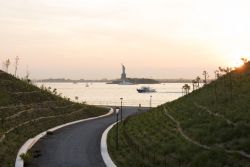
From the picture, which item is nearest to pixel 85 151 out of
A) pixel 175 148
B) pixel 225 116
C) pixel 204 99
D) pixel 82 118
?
pixel 175 148

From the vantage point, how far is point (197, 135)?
3409cm

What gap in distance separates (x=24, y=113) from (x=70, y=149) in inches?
792

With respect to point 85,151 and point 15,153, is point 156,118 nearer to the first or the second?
point 85,151

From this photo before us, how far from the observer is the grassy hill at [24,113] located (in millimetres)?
38844

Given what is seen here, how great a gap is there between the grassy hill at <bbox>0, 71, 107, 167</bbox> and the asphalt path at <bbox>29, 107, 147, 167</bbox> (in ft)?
7.49

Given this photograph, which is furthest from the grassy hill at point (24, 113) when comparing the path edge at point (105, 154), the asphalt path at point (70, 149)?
the path edge at point (105, 154)

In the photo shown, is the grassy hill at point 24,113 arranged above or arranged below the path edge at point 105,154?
above

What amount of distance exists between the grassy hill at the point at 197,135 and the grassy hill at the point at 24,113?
361 inches

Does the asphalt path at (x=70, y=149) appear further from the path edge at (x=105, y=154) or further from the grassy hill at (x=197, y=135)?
the grassy hill at (x=197, y=135)

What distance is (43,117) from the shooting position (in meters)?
58.1

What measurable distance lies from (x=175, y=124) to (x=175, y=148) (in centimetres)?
1056

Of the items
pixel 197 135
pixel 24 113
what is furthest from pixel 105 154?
pixel 24 113

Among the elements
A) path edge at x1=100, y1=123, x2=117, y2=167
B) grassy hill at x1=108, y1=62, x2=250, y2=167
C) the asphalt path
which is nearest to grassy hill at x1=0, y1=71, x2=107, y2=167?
the asphalt path

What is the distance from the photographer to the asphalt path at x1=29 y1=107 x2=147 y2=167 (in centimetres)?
3216
